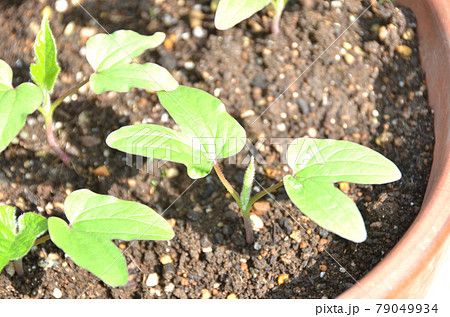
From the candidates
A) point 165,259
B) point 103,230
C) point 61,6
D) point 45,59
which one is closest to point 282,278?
point 165,259

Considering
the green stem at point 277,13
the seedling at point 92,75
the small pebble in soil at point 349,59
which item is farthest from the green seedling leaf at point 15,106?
the small pebble in soil at point 349,59

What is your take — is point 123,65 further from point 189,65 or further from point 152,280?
point 152,280

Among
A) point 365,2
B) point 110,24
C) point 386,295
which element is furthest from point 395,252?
point 110,24

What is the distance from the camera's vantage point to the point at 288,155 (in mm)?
840

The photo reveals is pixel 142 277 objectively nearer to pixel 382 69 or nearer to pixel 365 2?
pixel 382 69

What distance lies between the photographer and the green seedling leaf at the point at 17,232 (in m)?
0.82

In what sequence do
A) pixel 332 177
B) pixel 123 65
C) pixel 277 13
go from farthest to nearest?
pixel 277 13, pixel 123 65, pixel 332 177

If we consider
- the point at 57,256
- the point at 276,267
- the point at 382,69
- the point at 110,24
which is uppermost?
the point at 382,69

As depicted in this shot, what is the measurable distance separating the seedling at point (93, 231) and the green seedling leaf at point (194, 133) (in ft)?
0.32

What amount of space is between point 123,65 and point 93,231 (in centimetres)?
29

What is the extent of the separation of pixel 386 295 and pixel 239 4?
1.67 ft

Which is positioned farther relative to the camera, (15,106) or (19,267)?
(19,267)

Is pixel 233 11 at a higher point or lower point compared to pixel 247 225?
higher

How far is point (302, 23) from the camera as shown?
3.61 ft
